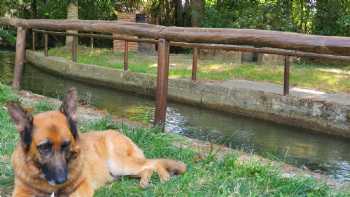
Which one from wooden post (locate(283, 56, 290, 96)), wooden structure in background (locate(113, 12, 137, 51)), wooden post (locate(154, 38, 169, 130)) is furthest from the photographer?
wooden structure in background (locate(113, 12, 137, 51))

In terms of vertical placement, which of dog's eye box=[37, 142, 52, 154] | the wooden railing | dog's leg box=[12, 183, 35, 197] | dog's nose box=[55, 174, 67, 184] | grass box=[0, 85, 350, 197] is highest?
the wooden railing

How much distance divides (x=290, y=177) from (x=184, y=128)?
4.84 meters

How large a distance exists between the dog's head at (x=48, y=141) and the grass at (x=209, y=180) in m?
0.96

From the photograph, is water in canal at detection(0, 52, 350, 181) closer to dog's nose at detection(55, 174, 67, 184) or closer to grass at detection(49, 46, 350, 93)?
grass at detection(49, 46, 350, 93)

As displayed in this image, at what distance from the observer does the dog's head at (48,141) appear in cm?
409

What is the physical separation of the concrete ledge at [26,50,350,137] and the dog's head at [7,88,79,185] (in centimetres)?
728

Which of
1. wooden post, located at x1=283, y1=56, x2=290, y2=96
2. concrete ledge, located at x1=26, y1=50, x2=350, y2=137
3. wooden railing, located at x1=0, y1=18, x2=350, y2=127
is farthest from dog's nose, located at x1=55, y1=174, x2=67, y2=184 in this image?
wooden post, located at x1=283, y1=56, x2=290, y2=96

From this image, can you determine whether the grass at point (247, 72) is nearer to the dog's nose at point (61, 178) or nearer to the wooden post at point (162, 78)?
the wooden post at point (162, 78)

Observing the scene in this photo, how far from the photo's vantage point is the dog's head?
4094 mm

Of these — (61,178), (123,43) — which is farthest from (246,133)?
(123,43)

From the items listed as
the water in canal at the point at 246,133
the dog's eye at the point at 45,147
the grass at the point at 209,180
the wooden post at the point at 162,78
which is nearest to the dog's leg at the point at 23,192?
the dog's eye at the point at 45,147

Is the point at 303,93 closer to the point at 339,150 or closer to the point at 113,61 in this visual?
the point at 339,150

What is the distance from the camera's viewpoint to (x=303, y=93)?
1196 centimetres

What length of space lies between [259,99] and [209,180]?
6.47 m
